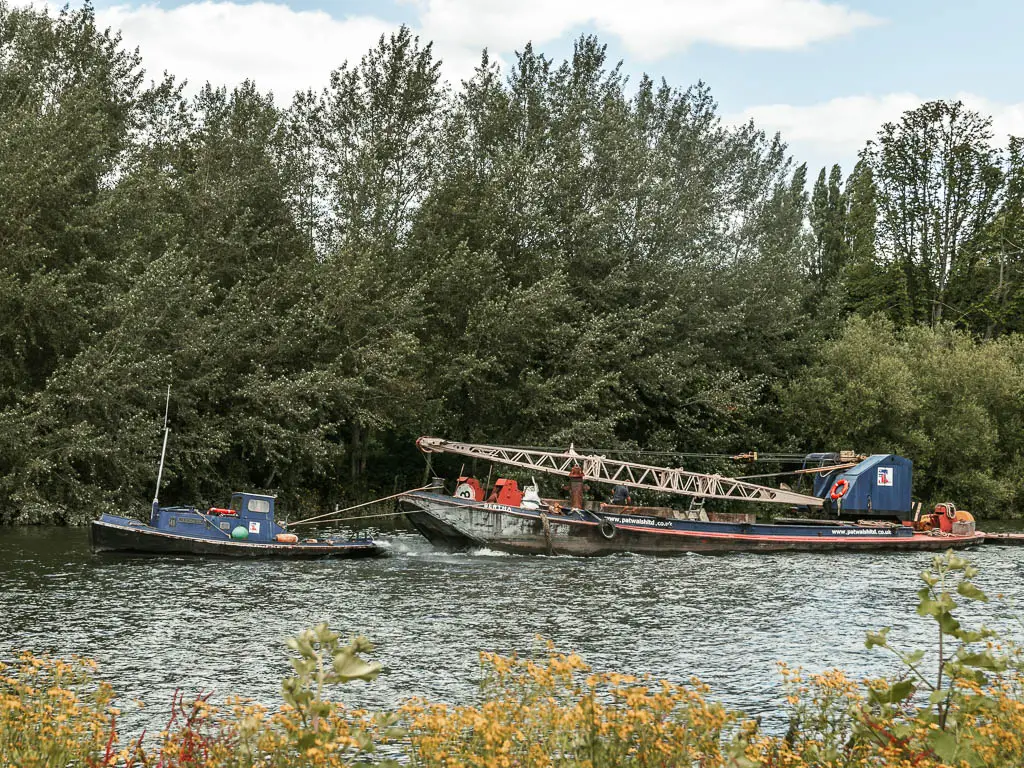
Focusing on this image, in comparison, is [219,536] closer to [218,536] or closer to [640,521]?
[218,536]

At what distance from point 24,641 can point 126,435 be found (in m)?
24.0

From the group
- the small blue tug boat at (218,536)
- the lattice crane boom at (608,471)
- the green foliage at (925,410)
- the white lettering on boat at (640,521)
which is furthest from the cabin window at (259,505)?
the green foliage at (925,410)

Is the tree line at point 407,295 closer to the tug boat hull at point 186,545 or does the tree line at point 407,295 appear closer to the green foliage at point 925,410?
the green foliage at point 925,410

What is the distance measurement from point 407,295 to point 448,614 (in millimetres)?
29522

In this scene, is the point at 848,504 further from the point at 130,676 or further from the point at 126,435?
the point at 130,676

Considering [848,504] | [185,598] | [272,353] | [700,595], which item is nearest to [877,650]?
[700,595]

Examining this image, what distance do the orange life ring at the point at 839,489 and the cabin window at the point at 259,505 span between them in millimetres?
26133

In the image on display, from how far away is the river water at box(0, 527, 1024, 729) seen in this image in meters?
19.9

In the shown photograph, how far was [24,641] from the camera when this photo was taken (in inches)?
859

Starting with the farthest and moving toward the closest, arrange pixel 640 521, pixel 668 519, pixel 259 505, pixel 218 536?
pixel 668 519 < pixel 640 521 < pixel 259 505 < pixel 218 536

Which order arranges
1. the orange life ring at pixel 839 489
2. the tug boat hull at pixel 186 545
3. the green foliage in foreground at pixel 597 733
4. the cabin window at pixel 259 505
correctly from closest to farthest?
the green foliage in foreground at pixel 597 733
the tug boat hull at pixel 186 545
the cabin window at pixel 259 505
the orange life ring at pixel 839 489

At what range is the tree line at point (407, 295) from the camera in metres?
46.3

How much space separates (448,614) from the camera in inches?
1059

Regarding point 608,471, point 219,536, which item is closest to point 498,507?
point 608,471
